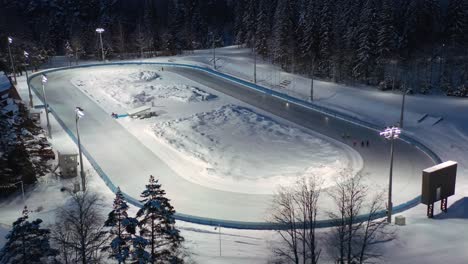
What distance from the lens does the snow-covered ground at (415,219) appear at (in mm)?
21156

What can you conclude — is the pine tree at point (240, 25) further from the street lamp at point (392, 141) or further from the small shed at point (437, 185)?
the street lamp at point (392, 141)

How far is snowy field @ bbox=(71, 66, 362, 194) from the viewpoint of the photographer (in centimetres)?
3222

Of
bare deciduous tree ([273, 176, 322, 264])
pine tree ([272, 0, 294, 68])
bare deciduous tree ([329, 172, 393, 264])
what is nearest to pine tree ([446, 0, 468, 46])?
pine tree ([272, 0, 294, 68])

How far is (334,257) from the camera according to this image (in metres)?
20.7

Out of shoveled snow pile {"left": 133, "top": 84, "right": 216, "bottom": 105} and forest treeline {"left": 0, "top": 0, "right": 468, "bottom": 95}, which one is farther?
forest treeline {"left": 0, "top": 0, "right": 468, "bottom": 95}

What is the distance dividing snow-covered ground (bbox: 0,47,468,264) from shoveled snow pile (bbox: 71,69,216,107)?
16657 mm

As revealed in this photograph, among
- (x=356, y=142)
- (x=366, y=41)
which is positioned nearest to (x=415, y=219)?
(x=356, y=142)

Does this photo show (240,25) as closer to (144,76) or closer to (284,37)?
(284,37)

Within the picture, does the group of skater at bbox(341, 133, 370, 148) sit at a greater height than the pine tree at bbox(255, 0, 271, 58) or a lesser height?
lesser

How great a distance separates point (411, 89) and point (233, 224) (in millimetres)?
38121

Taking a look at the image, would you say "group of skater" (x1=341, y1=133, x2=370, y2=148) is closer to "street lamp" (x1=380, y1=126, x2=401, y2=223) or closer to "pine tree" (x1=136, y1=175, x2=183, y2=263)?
"street lamp" (x1=380, y1=126, x2=401, y2=223)

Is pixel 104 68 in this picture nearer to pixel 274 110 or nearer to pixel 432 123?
pixel 274 110

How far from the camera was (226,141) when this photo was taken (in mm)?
38938

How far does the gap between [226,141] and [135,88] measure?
82.1 feet
